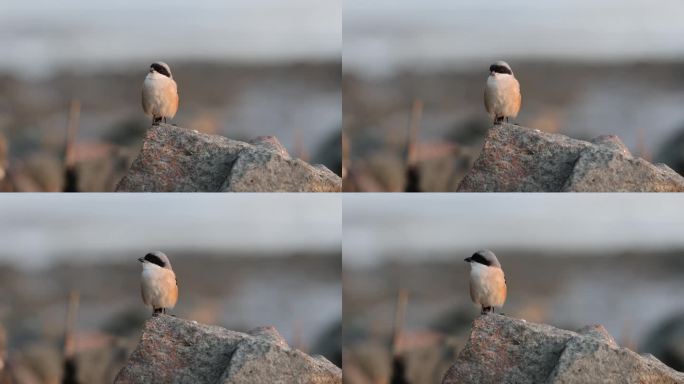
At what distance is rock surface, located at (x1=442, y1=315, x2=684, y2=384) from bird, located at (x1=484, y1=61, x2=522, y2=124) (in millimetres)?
1082

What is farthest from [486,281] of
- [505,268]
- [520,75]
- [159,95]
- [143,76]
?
[143,76]

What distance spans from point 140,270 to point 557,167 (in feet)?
7.24

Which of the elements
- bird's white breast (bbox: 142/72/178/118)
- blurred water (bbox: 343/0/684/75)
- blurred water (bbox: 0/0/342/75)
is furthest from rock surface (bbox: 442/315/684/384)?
bird's white breast (bbox: 142/72/178/118)

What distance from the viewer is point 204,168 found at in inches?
202

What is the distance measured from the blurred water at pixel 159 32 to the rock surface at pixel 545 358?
1668 mm

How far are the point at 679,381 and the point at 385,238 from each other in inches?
64.9

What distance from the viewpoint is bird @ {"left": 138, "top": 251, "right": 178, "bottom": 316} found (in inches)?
199

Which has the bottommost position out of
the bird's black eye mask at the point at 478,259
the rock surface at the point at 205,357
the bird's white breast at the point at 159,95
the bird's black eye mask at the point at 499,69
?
the rock surface at the point at 205,357

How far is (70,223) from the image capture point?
16.7 feet

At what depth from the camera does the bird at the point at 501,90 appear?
512 centimetres

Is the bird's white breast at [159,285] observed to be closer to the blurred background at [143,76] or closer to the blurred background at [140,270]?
the blurred background at [140,270]

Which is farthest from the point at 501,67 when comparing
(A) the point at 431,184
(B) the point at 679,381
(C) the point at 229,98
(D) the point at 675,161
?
(B) the point at 679,381

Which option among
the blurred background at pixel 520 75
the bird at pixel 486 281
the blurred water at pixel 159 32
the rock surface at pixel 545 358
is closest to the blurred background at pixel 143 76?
the blurred water at pixel 159 32

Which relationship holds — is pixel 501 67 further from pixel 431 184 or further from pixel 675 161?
pixel 675 161
